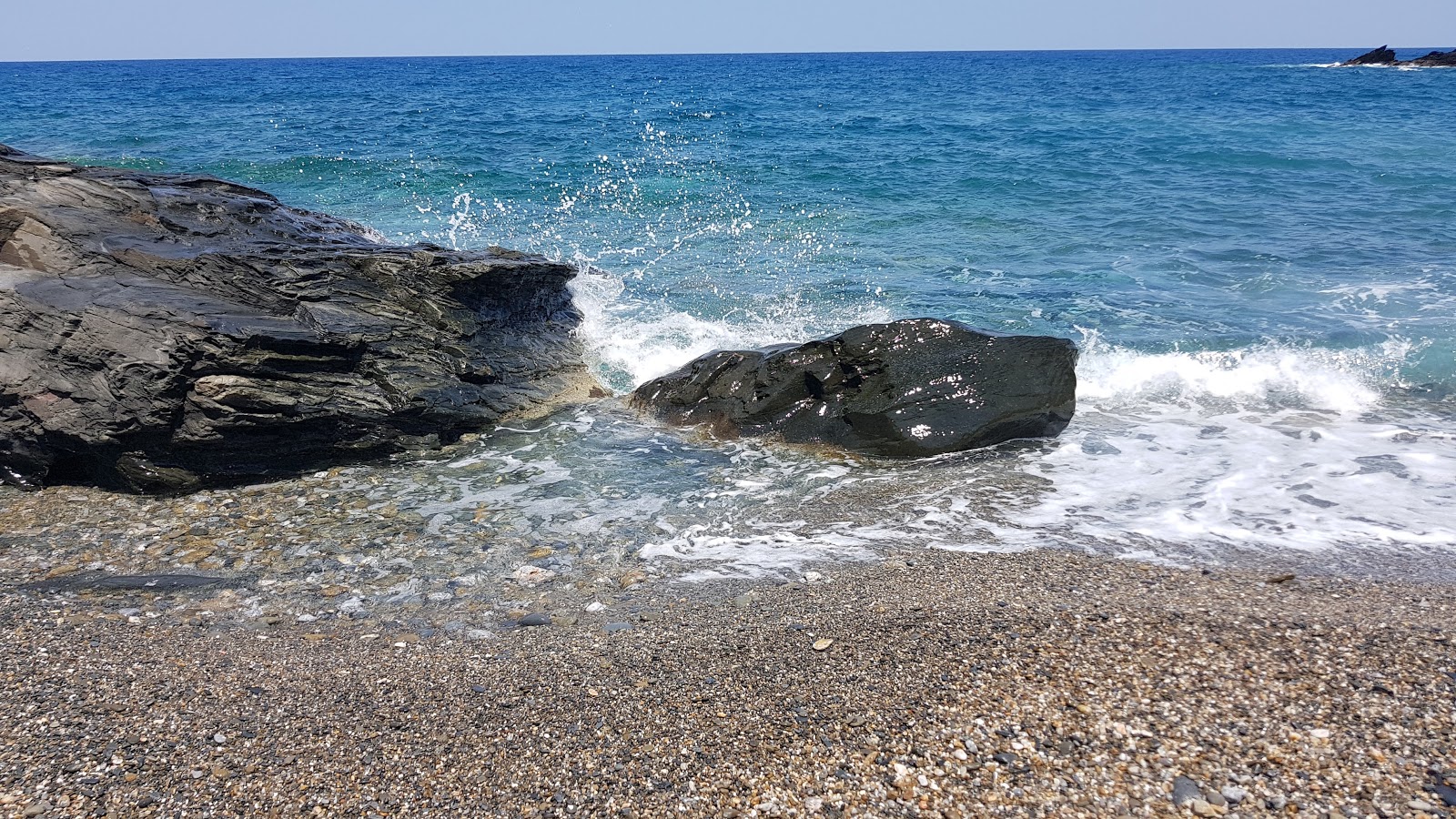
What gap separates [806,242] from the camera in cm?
1491

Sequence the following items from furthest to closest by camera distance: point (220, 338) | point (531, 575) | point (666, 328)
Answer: point (666, 328) < point (220, 338) < point (531, 575)

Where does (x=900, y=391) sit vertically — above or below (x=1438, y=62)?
below

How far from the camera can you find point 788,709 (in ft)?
12.4

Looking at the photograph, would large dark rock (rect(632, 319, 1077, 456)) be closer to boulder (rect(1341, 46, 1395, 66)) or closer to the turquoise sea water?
the turquoise sea water

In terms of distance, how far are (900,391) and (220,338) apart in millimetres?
5261

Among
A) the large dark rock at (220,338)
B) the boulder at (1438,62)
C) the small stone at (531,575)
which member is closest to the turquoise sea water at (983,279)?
the small stone at (531,575)

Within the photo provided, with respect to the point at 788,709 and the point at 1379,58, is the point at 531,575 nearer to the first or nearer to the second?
the point at 788,709

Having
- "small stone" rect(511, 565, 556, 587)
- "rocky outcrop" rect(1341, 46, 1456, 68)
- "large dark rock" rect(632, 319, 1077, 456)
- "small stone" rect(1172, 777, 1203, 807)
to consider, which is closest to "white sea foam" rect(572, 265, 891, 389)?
"large dark rock" rect(632, 319, 1077, 456)

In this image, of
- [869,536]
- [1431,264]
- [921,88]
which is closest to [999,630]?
[869,536]

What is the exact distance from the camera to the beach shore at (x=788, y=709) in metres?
3.29

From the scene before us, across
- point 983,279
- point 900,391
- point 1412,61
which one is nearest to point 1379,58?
point 1412,61

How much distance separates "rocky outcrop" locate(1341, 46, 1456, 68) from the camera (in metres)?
62.6

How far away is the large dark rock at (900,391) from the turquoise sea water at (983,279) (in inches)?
11.7

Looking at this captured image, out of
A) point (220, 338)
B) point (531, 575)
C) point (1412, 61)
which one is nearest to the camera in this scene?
point (531, 575)
